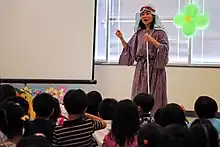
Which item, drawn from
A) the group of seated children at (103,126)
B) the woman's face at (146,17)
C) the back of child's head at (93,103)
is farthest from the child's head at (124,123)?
the woman's face at (146,17)

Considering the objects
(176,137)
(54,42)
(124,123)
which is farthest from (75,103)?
(54,42)

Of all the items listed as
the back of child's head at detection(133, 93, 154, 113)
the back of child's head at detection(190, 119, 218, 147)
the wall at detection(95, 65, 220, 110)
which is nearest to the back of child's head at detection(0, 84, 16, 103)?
the back of child's head at detection(133, 93, 154, 113)

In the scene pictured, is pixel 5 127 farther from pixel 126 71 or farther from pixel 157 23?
pixel 126 71

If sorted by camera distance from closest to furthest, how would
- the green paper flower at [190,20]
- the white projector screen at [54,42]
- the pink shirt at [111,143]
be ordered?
the pink shirt at [111,143] < the green paper flower at [190,20] < the white projector screen at [54,42]

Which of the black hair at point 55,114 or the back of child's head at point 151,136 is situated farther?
the black hair at point 55,114

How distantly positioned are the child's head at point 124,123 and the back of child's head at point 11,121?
0.46m

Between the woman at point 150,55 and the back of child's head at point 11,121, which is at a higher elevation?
the woman at point 150,55

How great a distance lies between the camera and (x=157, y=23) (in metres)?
3.34

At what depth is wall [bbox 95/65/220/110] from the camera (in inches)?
186

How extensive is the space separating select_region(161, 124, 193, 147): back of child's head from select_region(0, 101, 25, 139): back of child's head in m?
0.67

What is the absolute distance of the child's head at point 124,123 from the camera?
6.44ft

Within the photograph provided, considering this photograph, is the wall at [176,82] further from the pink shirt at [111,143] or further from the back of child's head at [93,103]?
the pink shirt at [111,143]

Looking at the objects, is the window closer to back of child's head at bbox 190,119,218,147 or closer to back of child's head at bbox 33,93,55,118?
back of child's head at bbox 33,93,55,118

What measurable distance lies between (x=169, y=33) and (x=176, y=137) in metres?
3.35
